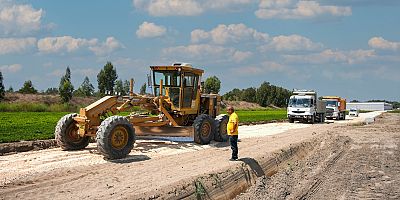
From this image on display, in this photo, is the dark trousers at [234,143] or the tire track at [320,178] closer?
the tire track at [320,178]

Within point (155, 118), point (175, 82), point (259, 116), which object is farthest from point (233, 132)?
point (259, 116)

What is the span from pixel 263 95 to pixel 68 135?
105m

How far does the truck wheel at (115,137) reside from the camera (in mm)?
13875

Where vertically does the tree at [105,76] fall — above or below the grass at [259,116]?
above

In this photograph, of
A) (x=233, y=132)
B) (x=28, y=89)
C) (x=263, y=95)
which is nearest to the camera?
(x=233, y=132)

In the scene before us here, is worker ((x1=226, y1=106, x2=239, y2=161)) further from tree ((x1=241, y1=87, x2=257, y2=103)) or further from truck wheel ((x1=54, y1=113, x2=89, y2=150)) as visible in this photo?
tree ((x1=241, y1=87, x2=257, y2=103))

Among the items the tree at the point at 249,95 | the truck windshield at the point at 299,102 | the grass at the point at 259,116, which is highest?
the tree at the point at 249,95

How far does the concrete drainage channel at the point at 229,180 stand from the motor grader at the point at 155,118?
355cm

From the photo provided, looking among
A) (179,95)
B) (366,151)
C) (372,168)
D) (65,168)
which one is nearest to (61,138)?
(65,168)

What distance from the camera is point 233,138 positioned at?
14.0 meters

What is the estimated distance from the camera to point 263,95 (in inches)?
4678

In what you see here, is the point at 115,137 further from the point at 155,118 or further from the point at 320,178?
the point at 320,178

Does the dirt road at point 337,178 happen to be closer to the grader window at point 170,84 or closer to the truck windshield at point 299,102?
the grader window at point 170,84

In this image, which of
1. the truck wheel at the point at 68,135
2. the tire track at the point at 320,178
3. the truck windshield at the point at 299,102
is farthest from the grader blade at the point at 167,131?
the truck windshield at the point at 299,102
